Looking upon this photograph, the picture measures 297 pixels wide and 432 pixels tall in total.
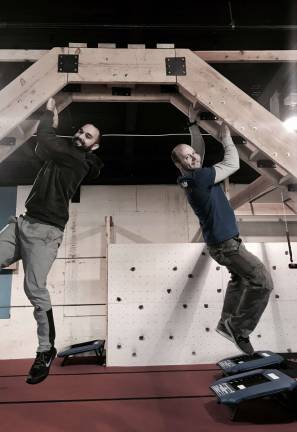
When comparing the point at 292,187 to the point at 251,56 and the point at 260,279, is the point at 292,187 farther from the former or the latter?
the point at 251,56

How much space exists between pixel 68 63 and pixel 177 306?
3.12 m

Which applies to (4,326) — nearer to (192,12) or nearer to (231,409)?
(231,409)

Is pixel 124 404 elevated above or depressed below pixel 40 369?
below

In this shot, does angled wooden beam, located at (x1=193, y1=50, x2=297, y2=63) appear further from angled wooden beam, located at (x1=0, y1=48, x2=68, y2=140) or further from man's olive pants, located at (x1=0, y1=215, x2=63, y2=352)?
man's olive pants, located at (x1=0, y1=215, x2=63, y2=352)

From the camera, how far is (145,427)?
239 centimetres

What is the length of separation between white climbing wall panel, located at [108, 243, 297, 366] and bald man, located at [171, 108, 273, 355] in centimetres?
159

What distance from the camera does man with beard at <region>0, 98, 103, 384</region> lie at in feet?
7.20

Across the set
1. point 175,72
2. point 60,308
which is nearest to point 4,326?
point 60,308

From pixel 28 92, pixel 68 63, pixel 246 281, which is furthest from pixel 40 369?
pixel 68 63

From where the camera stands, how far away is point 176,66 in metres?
2.70

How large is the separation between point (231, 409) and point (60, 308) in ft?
14.1

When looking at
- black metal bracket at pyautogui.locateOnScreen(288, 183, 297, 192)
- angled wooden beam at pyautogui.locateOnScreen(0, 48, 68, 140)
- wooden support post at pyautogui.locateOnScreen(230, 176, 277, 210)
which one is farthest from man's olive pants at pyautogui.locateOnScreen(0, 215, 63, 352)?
wooden support post at pyautogui.locateOnScreen(230, 176, 277, 210)

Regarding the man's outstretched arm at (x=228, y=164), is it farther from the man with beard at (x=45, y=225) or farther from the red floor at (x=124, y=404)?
the red floor at (x=124, y=404)

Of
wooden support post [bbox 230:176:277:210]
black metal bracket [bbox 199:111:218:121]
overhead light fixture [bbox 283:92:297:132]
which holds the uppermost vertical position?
overhead light fixture [bbox 283:92:297:132]
